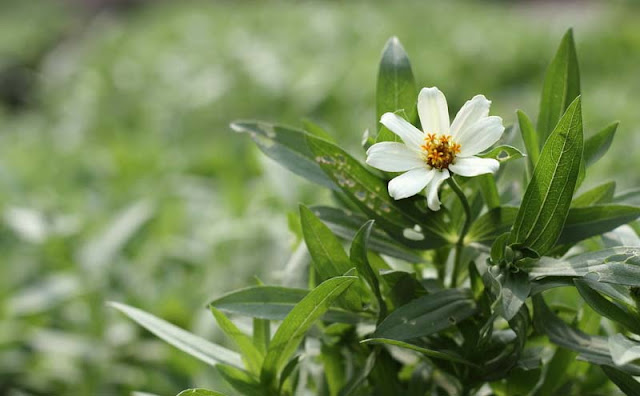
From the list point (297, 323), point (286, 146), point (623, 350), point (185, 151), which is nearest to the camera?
point (623, 350)

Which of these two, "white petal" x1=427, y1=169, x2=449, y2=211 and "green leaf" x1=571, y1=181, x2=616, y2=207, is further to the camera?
"green leaf" x1=571, y1=181, x2=616, y2=207

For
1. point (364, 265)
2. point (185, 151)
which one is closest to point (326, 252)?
point (364, 265)

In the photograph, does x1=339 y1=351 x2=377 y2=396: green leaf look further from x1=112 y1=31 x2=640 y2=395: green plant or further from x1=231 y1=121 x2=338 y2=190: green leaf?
x1=231 y1=121 x2=338 y2=190: green leaf

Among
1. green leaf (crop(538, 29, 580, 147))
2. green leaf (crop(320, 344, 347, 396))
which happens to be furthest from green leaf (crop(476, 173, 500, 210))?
green leaf (crop(320, 344, 347, 396))

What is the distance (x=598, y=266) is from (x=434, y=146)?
0.18m

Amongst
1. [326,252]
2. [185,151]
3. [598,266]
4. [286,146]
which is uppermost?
[185,151]

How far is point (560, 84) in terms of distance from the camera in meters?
0.82

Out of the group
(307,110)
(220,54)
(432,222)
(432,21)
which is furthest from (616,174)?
(432,21)

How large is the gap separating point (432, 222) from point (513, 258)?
91mm

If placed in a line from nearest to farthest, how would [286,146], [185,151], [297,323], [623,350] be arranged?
[623,350] < [297,323] < [286,146] < [185,151]

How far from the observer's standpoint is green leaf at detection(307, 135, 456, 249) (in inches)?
29.3

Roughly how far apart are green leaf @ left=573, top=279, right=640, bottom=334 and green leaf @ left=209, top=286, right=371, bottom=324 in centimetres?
22

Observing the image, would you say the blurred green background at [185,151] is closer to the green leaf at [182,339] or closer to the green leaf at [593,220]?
the green leaf at [182,339]

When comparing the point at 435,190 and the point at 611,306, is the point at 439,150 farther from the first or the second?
the point at 611,306
